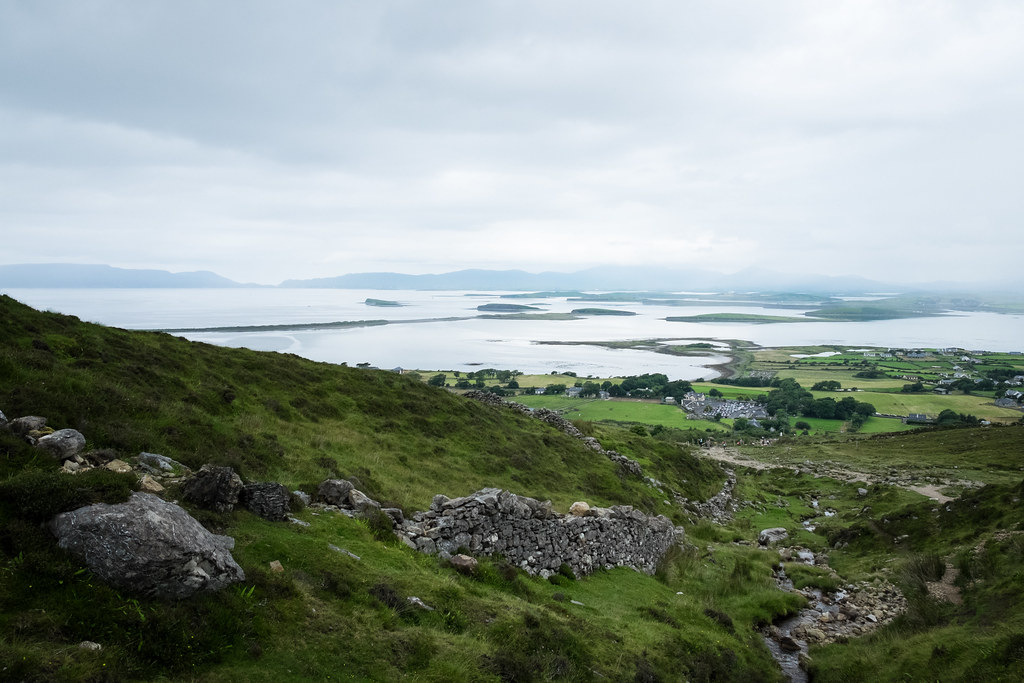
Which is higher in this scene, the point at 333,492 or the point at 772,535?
the point at 333,492

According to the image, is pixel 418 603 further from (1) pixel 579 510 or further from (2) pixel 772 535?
(2) pixel 772 535

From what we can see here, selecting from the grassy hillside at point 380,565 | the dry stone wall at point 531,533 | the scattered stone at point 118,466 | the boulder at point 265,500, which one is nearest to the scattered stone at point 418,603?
the grassy hillside at point 380,565

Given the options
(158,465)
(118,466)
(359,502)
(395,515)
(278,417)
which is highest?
(118,466)

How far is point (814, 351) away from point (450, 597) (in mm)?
202615

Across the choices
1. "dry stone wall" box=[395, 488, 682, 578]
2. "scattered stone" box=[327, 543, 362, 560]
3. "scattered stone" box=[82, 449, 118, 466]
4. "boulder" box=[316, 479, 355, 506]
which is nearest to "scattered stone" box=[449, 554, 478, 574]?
"dry stone wall" box=[395, 488, 682, 578]

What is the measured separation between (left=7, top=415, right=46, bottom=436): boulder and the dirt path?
34762mm

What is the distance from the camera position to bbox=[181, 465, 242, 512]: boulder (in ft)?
34.7

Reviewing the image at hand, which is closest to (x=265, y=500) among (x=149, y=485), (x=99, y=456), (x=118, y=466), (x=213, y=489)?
(x=213, y=489)

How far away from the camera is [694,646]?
47.9 ft

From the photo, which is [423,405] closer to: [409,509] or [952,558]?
[409,509]

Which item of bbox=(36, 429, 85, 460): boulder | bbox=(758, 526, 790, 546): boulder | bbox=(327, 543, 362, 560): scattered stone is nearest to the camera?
bbox=(36, 429, 85, 460): boulder

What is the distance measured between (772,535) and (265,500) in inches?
1091

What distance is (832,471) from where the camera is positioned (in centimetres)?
4847

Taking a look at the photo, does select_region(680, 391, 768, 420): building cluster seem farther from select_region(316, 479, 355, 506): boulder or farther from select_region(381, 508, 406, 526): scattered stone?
select_region(316, 479, 355, 506): boulder
